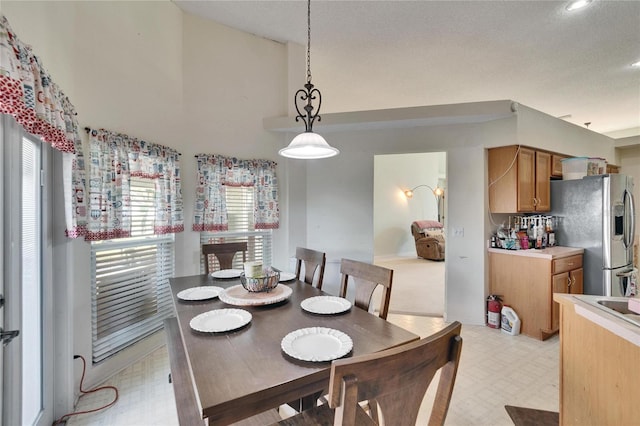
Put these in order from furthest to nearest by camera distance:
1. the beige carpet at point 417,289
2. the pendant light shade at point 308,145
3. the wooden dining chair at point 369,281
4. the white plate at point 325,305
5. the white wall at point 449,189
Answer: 1. the beige carpet at point 417,289
2. the white wall at point 449,189
3. the pendant light shade at point 308,145
4. the wooden dining chair at point 369,281
5. the white plate at point 325,305

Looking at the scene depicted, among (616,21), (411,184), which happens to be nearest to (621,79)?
(616,21)

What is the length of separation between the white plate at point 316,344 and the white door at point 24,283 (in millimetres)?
1192

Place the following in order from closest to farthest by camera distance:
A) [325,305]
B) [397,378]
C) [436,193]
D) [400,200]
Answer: [397,378]
[325,305]
[400,200]
[436,193]

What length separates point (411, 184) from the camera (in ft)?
27.8

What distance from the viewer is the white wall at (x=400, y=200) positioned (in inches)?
307

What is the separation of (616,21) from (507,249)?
2.45 metres

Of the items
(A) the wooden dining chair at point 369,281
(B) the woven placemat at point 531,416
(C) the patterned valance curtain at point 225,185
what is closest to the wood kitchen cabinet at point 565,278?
(B) the woven placemat at point 531,416

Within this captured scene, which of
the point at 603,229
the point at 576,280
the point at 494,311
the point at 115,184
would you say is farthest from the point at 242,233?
the point at 603,229

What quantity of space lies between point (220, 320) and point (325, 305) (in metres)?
0.58

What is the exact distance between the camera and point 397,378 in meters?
0.73

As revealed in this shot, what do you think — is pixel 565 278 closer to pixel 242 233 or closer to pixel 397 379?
pixel 397 379

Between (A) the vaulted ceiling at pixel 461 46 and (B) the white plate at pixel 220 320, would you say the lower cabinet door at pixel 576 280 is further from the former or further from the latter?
(B) the white plate at pixel 220 320

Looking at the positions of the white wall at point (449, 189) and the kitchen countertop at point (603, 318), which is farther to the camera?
the white wall at point (449, 189)

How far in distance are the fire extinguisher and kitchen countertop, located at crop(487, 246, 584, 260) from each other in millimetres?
538
